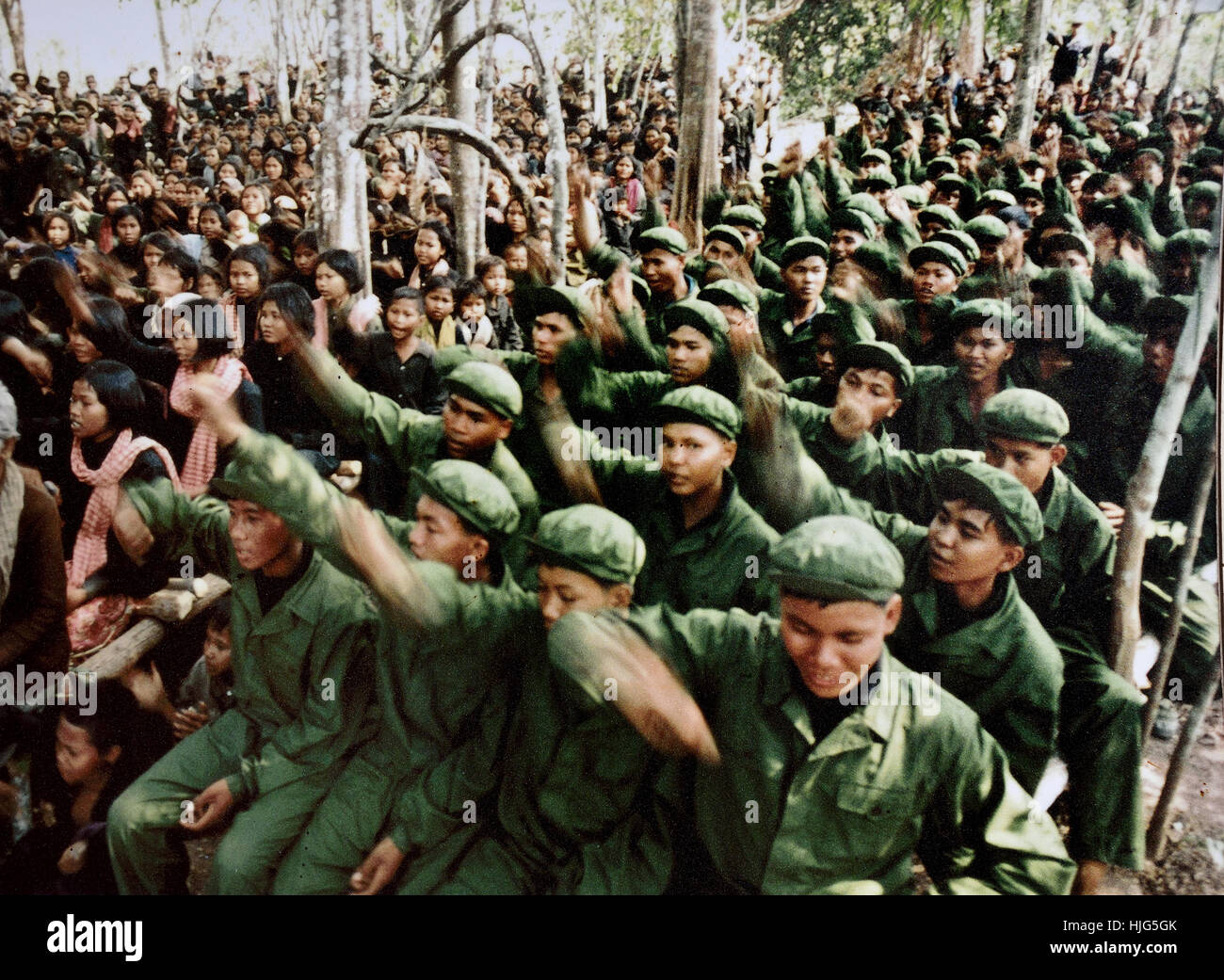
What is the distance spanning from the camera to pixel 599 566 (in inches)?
91.0

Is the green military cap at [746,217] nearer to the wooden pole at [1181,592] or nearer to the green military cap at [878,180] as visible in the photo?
the green military cap at [878,180]

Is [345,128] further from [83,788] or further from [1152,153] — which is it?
[1152,153]

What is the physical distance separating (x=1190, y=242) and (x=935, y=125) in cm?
177

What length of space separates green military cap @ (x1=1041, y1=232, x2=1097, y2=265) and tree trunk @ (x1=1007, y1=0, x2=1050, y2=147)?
745 mm

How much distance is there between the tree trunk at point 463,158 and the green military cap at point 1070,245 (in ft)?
5.84

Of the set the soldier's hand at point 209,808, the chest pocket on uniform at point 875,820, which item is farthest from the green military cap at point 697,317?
the soldier's hand at point 209,808

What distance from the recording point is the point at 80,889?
2711mm

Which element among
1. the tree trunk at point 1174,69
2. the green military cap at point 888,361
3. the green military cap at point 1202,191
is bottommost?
the green military cap at point 888,361

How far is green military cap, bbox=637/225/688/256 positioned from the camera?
130 inches

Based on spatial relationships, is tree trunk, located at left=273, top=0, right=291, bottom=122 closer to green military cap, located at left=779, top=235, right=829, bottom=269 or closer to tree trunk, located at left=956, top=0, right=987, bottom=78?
green military cap, located at left=779, top=235, right=829, bottom=269

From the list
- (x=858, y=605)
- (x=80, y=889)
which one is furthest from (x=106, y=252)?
(x=858, y=605)

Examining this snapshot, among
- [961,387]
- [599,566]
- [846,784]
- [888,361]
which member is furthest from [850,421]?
[846,784]

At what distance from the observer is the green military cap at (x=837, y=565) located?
87.7 inches

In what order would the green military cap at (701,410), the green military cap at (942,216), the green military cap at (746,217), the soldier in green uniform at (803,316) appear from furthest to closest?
the green military cap at (942,216) < the green military cap at (746,217) < the soldier in green uniform at (803,316) < the green military cap at (701,410)
